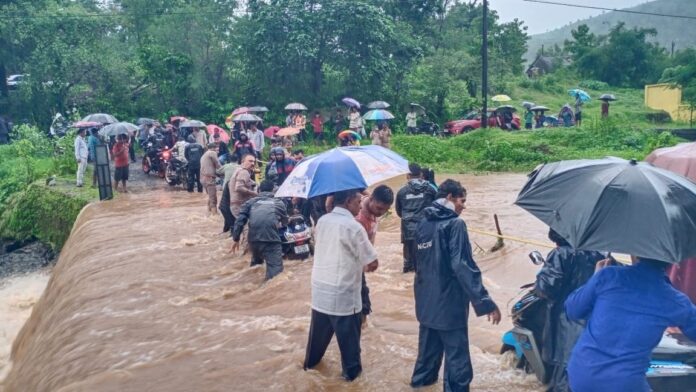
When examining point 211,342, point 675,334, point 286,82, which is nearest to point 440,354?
point 675,334

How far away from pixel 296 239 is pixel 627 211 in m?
6.79

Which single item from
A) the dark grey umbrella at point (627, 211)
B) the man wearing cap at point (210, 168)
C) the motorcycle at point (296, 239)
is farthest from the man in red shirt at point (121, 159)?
the dark grey umbrella at point (627, 211)

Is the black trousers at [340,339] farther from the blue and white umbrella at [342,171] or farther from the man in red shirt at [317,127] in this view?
the man in red shirt at [317,127]

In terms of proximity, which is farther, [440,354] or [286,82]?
[286,82]

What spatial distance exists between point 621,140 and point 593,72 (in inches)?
935

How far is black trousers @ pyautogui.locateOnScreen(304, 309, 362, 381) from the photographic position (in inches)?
214

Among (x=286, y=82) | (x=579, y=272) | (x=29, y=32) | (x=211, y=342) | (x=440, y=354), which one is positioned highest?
(x=29, y=32)

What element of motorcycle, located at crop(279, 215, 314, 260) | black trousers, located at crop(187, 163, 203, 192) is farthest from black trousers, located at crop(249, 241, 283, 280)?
black trousers, located at crop(187, 163, 203, 192)

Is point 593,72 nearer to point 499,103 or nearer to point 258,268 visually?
point 499,103

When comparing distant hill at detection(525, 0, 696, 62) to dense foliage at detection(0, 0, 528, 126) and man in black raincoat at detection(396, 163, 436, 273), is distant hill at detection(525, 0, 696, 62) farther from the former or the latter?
man in black raincoat at detection(396, 163, 436, 273)

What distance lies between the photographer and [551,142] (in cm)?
2298

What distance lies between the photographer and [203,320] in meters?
8.28

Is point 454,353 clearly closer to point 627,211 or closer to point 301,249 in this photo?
point 627,211

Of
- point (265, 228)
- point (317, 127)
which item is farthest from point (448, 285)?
point (317, 127)
